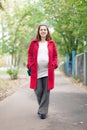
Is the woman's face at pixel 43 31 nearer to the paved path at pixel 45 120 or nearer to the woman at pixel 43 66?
the woman at pixel 43 66

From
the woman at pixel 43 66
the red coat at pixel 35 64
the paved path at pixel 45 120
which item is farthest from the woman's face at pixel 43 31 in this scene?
the paved path at pixel 45 120

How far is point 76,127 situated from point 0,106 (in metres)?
Answer: 3.64

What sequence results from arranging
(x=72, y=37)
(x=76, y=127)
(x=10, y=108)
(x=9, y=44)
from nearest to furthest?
(x=76, y=127) < (x=10, y=108) < (x=9, y=44) < (x=72, y=37)

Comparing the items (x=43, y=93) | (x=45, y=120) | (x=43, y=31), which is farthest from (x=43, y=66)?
(x=45, y=120)

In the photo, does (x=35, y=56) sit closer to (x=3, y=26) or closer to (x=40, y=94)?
(x=40, y=94)

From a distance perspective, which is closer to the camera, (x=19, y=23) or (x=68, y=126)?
(x=68, y=126)

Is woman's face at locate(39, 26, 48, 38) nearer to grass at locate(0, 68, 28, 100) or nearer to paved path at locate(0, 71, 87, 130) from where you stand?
paved path at locate(0, 71, 87, 130)

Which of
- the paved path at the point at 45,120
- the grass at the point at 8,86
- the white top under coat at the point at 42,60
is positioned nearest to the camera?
the paved path at the point at 45,120

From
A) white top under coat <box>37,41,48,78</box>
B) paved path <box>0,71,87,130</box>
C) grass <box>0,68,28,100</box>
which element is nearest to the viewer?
paved path <box>0,71,87,130</box>

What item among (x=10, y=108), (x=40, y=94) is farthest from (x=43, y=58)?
(x=10, y=108)

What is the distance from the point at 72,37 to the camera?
3469 cm

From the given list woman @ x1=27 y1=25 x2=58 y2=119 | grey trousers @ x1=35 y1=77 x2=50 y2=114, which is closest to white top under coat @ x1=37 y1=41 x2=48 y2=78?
woman @ x1=27 y1=25 x2=58 y2=119

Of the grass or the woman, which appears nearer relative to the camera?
the woman

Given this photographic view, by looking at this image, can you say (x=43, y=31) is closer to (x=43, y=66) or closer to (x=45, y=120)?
(x=43, y=66)
